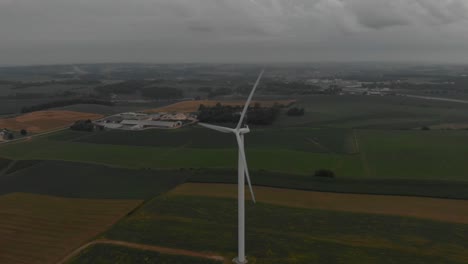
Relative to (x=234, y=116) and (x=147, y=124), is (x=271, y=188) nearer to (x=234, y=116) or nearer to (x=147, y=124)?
(x=234, y=116)

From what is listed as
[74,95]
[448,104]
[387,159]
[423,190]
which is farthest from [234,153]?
[74,95]

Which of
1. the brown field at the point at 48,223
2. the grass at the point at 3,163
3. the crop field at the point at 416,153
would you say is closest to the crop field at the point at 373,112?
the crop field at the point at 416,153

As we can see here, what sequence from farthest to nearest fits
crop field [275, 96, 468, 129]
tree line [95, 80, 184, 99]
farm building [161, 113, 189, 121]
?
1. tree line [95, 80, 184, 99]
2. farm building [161, 113, 189, 121]
3. crop field [275, 96, 468, 129]

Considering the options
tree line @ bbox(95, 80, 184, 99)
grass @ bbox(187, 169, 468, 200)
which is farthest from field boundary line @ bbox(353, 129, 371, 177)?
tree line @ bbox(95, 80, 184, 99)

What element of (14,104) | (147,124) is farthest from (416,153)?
(14,104)

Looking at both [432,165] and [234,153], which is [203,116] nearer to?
[234,153]

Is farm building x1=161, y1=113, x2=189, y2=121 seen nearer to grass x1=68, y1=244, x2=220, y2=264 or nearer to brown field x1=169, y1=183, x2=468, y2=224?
brown field x1=169, y1=183, x2=468, y2=224
